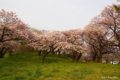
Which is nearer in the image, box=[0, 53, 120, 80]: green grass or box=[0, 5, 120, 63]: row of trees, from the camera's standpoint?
box=[0, 53, 120, 80]: green grass

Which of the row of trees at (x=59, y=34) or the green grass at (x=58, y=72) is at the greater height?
the row of trees at (x=59, y=34)

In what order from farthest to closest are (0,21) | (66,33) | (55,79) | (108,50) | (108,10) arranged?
1. (108,50)
2. (66,33)
3. (108,10)
4. (0,21)
5. (55,79)

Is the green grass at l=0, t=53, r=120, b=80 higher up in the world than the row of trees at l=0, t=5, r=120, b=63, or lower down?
lower down

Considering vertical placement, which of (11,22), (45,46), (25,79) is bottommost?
(25,79)

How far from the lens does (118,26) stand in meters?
23.2

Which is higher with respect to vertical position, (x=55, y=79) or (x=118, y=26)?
(x=118, y=26)

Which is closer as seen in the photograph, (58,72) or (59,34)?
(58,72)

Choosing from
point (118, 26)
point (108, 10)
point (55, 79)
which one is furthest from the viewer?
point (118, 26)

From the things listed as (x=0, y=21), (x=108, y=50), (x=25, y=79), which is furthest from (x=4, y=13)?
(x=108, y=50)

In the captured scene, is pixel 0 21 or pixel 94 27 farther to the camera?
pixel 94 27

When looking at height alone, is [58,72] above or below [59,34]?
below

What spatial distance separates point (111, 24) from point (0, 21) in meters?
27.4

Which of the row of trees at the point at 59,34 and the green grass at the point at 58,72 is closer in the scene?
the green grass at the point at 58,72

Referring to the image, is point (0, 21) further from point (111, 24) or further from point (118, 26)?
point (118, 26)
